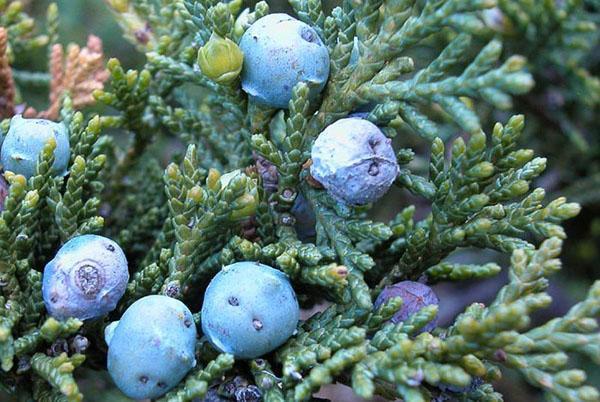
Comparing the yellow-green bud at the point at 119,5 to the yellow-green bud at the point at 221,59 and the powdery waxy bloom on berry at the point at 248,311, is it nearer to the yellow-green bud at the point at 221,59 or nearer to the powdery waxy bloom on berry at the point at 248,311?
the yellow-green bud at the point at 221,59

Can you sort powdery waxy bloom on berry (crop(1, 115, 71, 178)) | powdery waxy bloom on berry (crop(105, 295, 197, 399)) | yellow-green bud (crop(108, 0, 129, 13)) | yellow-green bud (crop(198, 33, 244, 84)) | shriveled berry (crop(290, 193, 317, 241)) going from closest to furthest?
1. powdery waxy bloom on berry (crop(105, 295, 197, 399))
2. yellow-green bud (crop(198, 33, 244, 84))
3. powdery waxy bloom on berry (crop(1, 115, 71, 178))
4. shriveled berry (crop(290, 193, 317, 241))
5. yellow-green bud (crop(108, 0, 129, 13))

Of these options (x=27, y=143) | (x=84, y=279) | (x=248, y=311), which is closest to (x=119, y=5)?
(x=27, y=143)

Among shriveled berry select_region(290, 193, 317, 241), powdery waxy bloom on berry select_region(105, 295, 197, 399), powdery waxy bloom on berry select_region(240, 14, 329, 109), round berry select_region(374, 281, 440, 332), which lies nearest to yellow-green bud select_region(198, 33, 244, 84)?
powdery waxy bloom on berry select_region(240, 14, 329, 109)

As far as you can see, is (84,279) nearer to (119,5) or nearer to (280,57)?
(280,57)

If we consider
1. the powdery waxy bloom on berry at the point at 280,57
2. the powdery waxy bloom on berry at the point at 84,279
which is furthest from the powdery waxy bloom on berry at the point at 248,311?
the powdery waxy bloom on berry at the point at 280,57

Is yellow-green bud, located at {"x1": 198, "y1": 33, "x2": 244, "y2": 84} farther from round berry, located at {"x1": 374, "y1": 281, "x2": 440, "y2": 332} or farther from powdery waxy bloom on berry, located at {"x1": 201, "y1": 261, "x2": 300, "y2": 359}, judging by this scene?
round berry, located at {"x1": 374, "y1": 281, "x2": 440, "y2": 332}

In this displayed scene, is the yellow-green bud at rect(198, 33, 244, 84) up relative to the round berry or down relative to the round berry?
up
